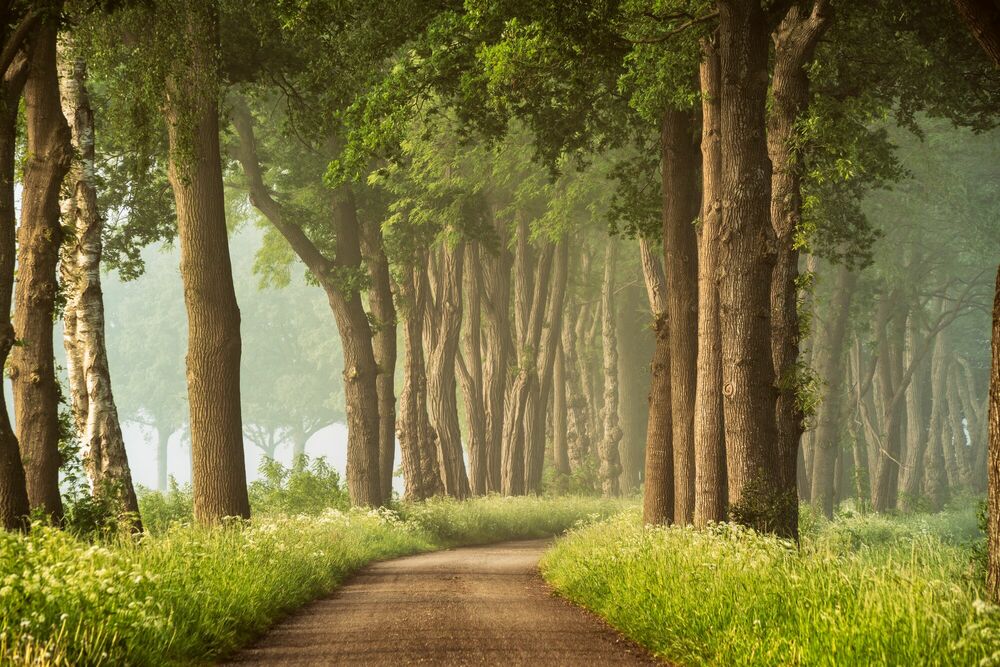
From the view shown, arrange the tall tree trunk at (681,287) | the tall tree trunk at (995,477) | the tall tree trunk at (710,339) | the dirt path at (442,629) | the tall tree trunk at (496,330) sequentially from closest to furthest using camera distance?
1. the tall tree trunk at (995,477)
2. the dirt path at (442,629)
3. the tall tree trunk at (710,339)
4. the tall tree trunk at (681,287)
5. the tall tree trunk at (496,330)

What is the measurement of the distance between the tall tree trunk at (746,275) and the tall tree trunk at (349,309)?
45.5ft

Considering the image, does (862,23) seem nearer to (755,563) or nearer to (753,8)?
(753,8)

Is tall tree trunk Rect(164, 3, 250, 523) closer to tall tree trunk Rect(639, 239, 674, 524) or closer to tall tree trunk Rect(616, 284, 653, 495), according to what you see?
tall tree trunk Rect(639, 239, 674, 524)

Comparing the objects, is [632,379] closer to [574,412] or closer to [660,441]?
[574,412]

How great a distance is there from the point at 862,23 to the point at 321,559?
37.6ft

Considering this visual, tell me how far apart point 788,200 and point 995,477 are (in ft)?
28.7

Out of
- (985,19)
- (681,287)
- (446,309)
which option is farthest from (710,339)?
(446,309)

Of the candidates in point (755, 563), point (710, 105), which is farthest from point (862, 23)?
point (755, 563)

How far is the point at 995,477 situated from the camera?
703 cm

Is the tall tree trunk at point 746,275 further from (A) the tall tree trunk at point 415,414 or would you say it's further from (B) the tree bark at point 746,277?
(A) the tall tree trunk at point 415,414

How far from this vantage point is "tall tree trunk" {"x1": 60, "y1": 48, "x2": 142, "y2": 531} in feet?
49.5

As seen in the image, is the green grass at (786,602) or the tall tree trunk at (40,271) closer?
the green grass at (786,602)

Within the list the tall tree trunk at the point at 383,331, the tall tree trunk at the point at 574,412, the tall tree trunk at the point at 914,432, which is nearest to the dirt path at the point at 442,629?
the tall tree trunk at the point at 383,331

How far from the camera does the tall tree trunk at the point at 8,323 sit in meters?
10.9
